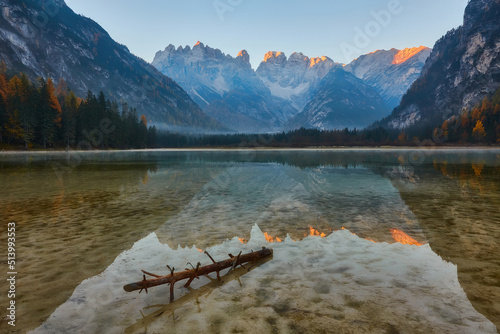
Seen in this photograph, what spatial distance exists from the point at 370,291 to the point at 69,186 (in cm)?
3093

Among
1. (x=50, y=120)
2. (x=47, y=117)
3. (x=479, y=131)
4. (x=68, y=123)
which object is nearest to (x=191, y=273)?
(x=47, y=117)

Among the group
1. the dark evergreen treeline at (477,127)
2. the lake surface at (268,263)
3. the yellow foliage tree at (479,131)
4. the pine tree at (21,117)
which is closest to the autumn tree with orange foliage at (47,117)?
the pine tree at (21,117)

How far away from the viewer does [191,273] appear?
886 cm

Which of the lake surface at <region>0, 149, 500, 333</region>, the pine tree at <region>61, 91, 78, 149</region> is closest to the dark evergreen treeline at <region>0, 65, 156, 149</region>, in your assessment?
the pine tree at <region>61, 91, 78, 149</region>

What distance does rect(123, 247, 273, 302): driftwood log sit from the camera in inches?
319

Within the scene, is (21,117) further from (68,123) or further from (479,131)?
(479,131)

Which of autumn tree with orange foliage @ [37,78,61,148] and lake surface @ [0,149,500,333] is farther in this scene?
autumn tree with orange foliage @ [37,78,61,148]

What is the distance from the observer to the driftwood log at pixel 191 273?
8094 millimetres

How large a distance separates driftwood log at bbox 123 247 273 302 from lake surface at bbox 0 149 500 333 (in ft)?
1.27

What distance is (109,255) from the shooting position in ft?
38.2

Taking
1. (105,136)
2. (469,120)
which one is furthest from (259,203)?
(469,120)

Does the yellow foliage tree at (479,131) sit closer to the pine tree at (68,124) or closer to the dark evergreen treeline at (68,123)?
the dark evergreen treeline at (68,123)

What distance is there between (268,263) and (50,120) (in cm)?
12932

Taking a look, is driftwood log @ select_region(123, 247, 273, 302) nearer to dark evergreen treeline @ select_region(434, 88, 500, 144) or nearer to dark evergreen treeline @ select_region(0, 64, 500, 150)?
dark evergreen treeline @ select_region(0, 64, 500, 150)
